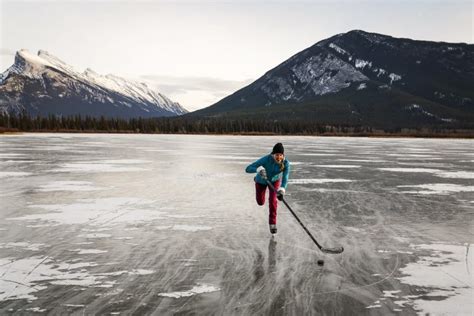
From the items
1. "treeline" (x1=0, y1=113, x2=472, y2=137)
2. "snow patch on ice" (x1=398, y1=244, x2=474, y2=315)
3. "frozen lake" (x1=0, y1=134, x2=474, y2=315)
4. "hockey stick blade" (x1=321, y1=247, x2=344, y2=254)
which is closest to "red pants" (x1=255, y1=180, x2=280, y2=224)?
"frozen lake" (x1=0, y1=134, x2=474, y2=315)

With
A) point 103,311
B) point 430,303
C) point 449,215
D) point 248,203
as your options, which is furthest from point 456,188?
point 103,311

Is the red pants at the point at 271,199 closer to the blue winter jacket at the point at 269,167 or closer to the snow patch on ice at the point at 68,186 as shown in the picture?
the blue winter jacket at the point at 269,167

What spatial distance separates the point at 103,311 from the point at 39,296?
116 cm

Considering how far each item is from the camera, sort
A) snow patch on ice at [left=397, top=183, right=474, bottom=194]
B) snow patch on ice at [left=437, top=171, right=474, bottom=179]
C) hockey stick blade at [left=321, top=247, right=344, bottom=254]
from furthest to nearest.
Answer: snow patch on ice at [left=437, top=171, right=474, bottom=179]
snow patch on ice at [left=397, top=183, right=474, bottom=194]
hockey stick blade at [left=321, top=247, right=344, bottom=254]

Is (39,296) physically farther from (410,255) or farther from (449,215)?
(449,215)

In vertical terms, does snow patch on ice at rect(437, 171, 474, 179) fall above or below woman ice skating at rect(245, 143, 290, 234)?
below

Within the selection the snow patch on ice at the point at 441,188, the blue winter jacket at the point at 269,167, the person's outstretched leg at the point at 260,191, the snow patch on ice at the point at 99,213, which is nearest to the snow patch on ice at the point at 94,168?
the snow patch on ice at the point at 99,213

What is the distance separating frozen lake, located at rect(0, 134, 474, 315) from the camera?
5.88 meters

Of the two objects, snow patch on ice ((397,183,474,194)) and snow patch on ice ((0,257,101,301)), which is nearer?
snow patch on ice ((0,257,101,301))

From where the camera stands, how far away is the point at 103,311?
5430mm

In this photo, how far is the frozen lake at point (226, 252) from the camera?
5.88m

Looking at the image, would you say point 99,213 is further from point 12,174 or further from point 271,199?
point 12,174

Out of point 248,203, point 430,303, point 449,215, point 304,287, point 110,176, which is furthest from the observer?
point 110,176

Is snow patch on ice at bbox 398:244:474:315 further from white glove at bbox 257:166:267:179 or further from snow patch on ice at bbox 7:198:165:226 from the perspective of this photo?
snow patch on ice at bbox 7:198:165:226
